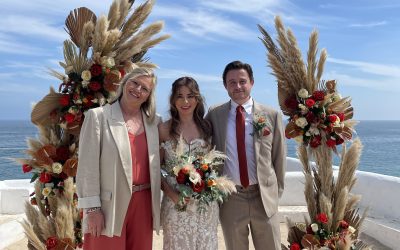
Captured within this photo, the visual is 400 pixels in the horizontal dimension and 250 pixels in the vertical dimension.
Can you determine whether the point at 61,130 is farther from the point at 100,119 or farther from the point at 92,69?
the point at 100,119

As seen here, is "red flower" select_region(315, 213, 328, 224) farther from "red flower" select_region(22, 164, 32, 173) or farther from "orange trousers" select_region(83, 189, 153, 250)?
"red flower" select_region(22, 164, 32, 173)

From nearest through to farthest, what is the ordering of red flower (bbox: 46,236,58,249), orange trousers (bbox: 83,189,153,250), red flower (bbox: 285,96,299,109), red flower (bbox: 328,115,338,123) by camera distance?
1. orange trousers (bbox: 83,189,153,250)
2. red flower (bbox: 46,236,58,249)
3. red flower (bbox: 328,115,338,123)
4. red flower (bbox: 285,96,299,109)

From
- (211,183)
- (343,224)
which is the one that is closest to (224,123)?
(211,183)

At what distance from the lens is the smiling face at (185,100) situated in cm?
321

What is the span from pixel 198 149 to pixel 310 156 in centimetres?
118

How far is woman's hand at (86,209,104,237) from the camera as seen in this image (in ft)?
9.32

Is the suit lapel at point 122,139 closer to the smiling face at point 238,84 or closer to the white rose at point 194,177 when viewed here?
the white rose at point 194,177

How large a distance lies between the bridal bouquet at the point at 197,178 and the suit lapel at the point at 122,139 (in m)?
0.36

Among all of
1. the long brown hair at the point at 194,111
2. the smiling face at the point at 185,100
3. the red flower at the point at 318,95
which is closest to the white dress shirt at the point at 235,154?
the long brown hair at the point at 194,111

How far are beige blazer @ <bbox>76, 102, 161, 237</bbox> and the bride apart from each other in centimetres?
40

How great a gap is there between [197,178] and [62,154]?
4.46 feet

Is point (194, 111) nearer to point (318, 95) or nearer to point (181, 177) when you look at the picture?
point (181, 177)

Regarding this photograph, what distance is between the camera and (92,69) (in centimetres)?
353

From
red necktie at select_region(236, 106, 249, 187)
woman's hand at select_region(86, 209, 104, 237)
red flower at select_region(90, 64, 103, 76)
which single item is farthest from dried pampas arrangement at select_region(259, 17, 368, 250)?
woman's hand at select_region(86, 209, 104, 237)
